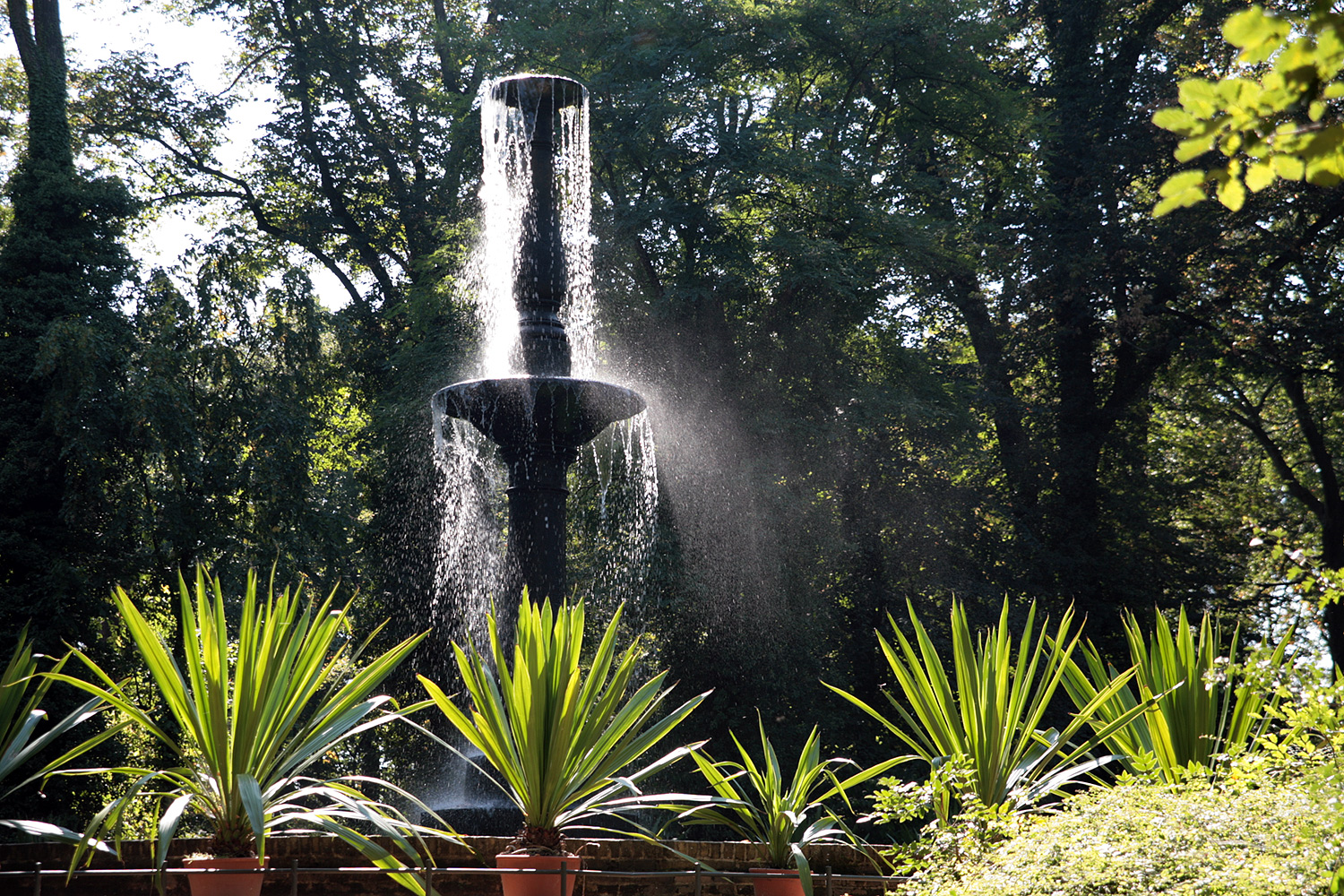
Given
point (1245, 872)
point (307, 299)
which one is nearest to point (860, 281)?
point (307, 299)

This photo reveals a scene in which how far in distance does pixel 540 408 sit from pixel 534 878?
10.8 ft

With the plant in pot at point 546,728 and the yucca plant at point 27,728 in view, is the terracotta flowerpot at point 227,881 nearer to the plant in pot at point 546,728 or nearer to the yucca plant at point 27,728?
the yucca plant at point 27,728

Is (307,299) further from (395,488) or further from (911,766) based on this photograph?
(911,766)

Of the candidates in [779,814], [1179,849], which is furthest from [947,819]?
[1179,849]

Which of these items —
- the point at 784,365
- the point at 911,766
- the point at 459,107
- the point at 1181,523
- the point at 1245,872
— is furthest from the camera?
the point at 1181,523

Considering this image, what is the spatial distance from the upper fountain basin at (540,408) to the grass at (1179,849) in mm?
3584

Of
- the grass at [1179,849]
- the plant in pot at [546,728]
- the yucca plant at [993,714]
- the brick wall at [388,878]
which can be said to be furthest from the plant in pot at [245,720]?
the yucca plant at [993,714]

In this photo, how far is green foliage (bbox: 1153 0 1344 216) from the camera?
143cm

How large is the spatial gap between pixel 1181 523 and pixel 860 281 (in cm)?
811

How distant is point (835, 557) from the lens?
14.4 m

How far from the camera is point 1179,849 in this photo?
3434mm

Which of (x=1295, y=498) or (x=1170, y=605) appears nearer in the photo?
(x=1170, y=605)

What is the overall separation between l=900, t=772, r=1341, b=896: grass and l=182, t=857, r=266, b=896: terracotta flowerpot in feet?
7.28

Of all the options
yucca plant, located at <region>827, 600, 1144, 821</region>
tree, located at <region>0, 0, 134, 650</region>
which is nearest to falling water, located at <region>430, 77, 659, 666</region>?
tree, located at <region>0, 0, 134, 650</region>
